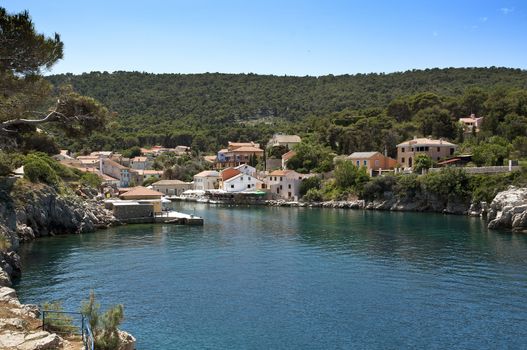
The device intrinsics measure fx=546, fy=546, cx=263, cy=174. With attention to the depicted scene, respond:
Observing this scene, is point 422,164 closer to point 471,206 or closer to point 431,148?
point 431,148

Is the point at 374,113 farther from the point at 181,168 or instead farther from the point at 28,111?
the point at 28,111

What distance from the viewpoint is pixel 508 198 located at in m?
50.5

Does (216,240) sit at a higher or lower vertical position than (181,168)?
lower

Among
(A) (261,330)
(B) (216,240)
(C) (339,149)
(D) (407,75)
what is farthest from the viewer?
(D) (407,75)

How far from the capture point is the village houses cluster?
79.9 metres

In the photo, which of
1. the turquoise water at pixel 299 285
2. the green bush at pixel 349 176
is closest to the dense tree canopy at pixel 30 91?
the turquoise water at pixel 299 285

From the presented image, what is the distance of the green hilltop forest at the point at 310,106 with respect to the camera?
90125mm

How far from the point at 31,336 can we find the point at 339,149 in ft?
282

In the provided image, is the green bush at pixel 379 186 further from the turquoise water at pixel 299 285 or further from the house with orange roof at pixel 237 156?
the house with orange roof at pixel 237 156

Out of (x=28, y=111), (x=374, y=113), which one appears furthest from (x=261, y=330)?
(x=374, y=113)

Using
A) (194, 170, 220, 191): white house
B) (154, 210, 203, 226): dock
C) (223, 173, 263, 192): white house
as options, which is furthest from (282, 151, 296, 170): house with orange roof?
(154, 210, 203, 226): dock

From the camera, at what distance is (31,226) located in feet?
136

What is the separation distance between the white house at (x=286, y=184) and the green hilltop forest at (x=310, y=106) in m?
14.4

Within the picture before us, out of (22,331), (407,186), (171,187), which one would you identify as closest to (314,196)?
(407,186)
